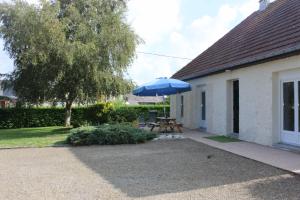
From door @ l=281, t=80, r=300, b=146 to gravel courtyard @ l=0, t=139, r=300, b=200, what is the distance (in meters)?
2.28

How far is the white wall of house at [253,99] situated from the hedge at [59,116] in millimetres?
7502

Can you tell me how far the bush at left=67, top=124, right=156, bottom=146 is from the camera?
48.5 feet

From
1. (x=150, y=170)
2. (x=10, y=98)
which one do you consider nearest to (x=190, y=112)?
(x=150, y=170)

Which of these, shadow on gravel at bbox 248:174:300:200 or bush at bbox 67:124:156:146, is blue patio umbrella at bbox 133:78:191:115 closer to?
bush at bbox 67:124:156:146

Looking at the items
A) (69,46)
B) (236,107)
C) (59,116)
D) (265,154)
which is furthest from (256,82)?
(59,116)

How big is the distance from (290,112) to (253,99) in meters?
2.10

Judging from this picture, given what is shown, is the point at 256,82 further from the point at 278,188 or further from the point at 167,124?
the point at 278,188

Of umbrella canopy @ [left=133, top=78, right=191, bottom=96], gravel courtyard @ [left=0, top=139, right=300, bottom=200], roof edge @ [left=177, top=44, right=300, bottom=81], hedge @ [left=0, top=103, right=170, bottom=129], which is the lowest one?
gravel courtyard @ [left=0, top=139, right=300, bottom=200]

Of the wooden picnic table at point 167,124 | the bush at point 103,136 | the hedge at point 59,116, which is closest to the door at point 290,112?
the bush at point 103,136

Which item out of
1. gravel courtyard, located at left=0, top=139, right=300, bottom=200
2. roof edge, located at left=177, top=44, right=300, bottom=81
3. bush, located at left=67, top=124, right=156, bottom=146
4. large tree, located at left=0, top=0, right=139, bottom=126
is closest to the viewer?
gravel courtyard, located at left=0, top=139, right=300, bottom=200

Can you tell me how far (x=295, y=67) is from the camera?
468 inches

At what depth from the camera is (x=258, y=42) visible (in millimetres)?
15242

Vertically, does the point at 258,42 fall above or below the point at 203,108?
above

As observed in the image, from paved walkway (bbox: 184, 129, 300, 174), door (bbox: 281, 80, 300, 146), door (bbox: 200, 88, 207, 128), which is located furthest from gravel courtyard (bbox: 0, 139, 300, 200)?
door (bbox: 200, 88, 207, 128)
